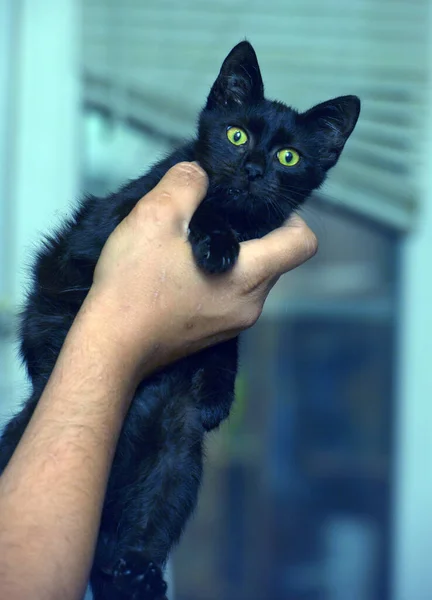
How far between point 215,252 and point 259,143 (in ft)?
1.10

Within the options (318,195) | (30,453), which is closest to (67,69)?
(318,195)

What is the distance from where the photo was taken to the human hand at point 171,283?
973mm

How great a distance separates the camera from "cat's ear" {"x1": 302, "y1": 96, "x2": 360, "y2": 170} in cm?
134

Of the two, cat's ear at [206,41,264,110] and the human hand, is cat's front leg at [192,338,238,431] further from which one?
cat's ear at [206,41,264,110]

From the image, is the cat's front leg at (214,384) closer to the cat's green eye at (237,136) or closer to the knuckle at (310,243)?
the knuckle at (310,243)

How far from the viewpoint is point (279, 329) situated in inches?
97.6

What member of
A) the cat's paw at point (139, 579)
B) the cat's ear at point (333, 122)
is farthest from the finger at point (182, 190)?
the cat's paw at point (139, 579)

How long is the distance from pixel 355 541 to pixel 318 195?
1117 millimetres

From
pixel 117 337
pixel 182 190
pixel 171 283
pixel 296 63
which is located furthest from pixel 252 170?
pixel 296 63


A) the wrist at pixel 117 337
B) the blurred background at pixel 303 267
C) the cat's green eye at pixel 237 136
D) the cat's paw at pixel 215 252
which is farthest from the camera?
the blurred background at pixel 303 267

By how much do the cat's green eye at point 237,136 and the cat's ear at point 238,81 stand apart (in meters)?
0.07

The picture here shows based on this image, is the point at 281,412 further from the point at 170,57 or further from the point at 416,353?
the point at 170,57

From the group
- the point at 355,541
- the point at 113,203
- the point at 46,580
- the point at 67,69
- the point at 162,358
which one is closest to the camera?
the point at 46,580

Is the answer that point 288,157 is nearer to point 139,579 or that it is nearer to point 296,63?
point 139,579
